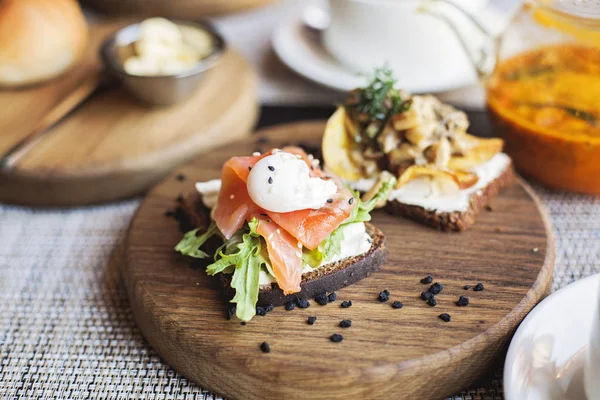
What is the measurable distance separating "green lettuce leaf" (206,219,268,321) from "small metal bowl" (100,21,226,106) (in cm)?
147

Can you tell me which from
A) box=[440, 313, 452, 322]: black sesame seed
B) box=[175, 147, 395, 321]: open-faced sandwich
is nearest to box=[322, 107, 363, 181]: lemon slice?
box=[175, 147, 395, 321]: open-faced sandwich

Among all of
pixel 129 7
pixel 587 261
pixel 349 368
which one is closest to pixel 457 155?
pixel 587 261

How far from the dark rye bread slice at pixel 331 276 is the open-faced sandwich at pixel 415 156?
13.2 inches

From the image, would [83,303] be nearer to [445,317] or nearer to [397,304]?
[397,304]

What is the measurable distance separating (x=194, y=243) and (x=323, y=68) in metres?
1.85

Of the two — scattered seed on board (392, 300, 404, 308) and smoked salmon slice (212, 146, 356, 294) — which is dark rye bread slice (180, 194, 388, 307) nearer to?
smoked salmon slice (212, 146, 356, 294)

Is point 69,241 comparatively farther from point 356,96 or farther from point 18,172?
point 356,96

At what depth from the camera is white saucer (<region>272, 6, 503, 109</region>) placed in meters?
3.61

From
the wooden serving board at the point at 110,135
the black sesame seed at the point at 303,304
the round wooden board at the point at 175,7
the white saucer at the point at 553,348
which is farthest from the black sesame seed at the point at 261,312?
the round wooden board at the point at 175,7

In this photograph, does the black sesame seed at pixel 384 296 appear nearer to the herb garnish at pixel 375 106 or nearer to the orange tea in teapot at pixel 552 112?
the herb garnish at pixel 375 106

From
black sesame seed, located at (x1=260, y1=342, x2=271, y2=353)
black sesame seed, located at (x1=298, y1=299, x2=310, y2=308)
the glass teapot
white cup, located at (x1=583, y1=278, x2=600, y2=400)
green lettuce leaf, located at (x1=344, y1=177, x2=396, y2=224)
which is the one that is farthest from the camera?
the glass teapot

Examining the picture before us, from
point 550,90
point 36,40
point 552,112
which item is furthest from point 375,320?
point 36,40

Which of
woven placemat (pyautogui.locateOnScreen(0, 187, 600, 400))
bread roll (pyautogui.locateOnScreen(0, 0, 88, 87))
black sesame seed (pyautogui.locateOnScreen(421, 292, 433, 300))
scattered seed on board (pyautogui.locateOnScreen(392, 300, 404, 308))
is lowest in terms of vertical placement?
woven placemat (pyautogui.locateOnScreen(0, 187, 600, 400))

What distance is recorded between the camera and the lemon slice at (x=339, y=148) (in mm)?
A: 2736
